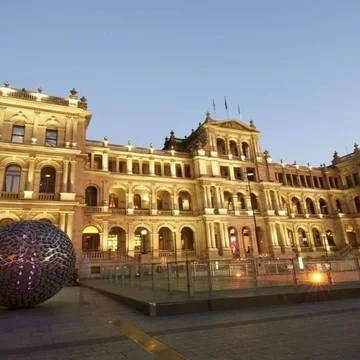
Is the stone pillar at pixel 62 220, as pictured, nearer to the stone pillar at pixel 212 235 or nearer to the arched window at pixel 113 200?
the arched window at pixel 113 200

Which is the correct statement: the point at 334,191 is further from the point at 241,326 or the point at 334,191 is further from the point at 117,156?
the point at 241,326

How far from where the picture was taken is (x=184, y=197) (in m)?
39.9

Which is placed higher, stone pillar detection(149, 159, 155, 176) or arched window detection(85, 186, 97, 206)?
stone pillar detection(149, 159, 155, 176)

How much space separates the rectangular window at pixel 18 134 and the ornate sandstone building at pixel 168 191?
3.4 inches

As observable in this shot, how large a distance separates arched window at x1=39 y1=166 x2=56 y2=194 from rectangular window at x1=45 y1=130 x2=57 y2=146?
2.55 meters

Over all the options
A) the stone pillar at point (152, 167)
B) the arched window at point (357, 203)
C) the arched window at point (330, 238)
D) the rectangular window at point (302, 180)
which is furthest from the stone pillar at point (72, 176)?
the arched window at point (357, 203)

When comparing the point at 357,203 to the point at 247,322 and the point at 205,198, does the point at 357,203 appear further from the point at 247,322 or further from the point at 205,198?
the point at 247,322

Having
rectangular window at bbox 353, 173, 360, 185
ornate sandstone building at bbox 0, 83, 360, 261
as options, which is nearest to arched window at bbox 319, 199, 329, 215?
ornate sandstone building at bbox 0, 83, 360, 261

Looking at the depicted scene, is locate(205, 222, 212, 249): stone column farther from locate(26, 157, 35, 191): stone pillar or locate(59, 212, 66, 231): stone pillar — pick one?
locate(26, 157, 35, 191): stone pillar

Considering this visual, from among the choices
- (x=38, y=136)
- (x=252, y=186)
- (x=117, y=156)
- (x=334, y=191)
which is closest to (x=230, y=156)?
(x=252, y=186)

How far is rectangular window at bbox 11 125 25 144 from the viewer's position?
26828mm

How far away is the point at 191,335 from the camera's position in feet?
17.8

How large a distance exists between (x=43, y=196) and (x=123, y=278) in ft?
47.1

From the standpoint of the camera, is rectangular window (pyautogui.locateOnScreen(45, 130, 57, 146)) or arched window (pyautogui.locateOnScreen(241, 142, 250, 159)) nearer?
rectangular window (pyautogui.locateOnScreen(45, 130, 57, 146))
